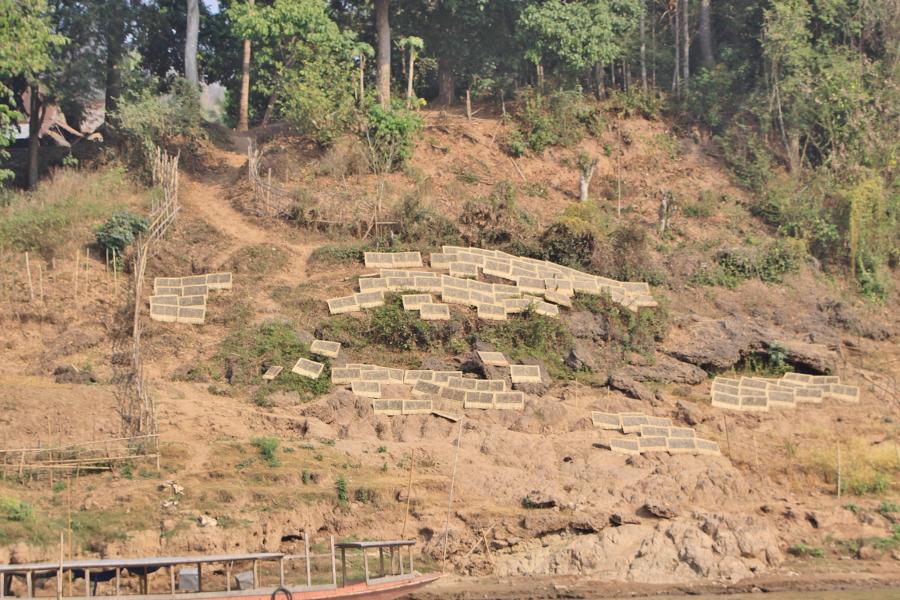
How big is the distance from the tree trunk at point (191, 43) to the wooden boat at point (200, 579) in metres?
22.2

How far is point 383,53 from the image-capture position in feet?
147

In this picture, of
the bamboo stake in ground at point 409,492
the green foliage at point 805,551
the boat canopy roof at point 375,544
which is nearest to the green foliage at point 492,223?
the bamboo stake in ground at point 409,492

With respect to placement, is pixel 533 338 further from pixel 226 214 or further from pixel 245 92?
pixel 245 92

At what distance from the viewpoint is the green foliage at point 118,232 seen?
118 feet

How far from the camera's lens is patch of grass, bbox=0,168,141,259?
3603 centimetres

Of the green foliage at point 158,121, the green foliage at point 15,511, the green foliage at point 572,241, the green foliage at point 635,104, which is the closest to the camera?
the green foliage at point 15,511

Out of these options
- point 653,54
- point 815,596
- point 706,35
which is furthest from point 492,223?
point 815,596

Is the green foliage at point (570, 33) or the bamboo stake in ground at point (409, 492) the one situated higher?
the green foliage at point (570, 33)

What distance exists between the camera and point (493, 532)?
2836 cm

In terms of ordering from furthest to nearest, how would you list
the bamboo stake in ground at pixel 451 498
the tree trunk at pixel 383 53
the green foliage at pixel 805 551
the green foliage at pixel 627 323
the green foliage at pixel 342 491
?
the tree trunk at pixel 383 53
the green foliage at pixel 627 323
the green foliage at pixel 805 551
the green foliage at pixel 342 491
the bamboo stake in ground at pixel 451 498

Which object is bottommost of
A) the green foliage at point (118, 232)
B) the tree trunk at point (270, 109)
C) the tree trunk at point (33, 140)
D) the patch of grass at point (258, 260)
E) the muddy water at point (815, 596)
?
the muddy water at point (815, 596)

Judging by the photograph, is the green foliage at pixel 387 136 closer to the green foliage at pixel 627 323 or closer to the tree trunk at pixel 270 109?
the tree trunk at pixel 270 109

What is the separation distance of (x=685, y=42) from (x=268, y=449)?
Result: 2460 cm

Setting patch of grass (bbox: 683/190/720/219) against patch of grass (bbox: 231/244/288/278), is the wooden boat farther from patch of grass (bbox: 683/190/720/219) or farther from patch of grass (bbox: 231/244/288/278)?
patch of grass (bbox: 683/190/720/219)
